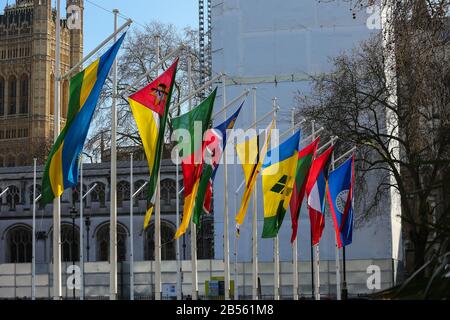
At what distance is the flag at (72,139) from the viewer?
19562mm

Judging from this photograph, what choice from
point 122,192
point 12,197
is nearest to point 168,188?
point 122,192

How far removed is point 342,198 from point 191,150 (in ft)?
33.2

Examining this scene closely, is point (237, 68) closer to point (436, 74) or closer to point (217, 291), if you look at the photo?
point (217, 291)

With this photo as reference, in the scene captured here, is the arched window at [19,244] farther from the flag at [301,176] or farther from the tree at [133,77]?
Answer: the flag at [301,176]

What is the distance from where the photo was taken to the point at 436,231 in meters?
5.52

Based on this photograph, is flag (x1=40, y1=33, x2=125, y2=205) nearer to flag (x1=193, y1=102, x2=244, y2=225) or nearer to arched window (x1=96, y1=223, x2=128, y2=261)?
flag (x1=193, y1=102, x2=244, y2=225)

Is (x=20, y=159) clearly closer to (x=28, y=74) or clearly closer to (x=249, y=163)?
(x=28, y=74)

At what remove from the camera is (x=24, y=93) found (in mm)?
148500

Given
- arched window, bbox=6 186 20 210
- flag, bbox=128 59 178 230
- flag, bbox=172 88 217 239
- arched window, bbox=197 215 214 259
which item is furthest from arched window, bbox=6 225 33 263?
flag, bbox=128 59 178 230

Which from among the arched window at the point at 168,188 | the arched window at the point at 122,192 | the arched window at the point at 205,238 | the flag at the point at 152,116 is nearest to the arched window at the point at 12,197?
the arched window at the point at 122,192

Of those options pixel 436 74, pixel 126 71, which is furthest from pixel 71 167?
pixel 126 71

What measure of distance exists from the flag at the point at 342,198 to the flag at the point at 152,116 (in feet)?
35.8

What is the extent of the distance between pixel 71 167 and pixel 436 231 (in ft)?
48.2

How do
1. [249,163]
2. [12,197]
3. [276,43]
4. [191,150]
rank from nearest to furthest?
[191,150] < [249,163] < [276,43] < [12,197]
